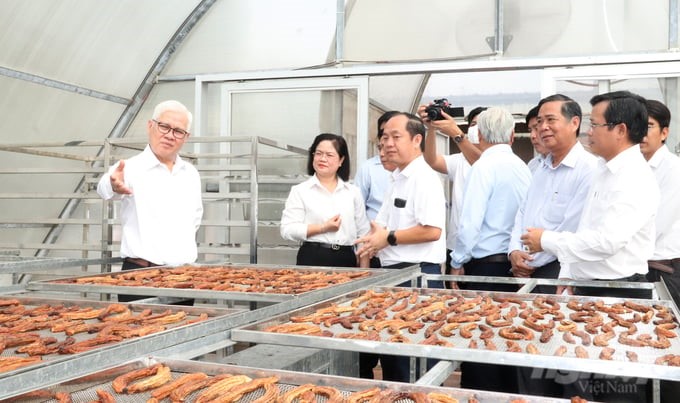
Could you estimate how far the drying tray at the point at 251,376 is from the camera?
1172 mm

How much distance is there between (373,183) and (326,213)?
821 millimetres

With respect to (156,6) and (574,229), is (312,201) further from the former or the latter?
(156,6)

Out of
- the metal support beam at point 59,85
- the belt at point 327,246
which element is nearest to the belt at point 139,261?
the belt at point 327,246

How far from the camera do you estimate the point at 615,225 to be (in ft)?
7.80

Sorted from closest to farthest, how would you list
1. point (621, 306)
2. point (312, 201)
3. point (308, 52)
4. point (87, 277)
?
1. point (621, 306)
2. point (87, 277)
3. point (312, 201)
4. point (308, 52)

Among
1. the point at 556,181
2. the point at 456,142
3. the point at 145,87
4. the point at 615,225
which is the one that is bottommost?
the point at 615,225

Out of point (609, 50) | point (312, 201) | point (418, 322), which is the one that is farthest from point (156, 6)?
point (418, 322)

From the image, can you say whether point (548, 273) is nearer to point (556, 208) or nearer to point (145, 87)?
point (556, 208)

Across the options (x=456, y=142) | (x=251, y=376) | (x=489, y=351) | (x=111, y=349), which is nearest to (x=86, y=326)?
(x=111, y=349)

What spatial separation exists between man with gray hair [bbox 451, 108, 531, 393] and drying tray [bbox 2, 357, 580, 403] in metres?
2.26

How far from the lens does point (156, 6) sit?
6543 millimetres

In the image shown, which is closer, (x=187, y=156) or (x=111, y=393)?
(x=111, y=393)

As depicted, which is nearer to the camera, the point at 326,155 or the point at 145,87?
the point at 326,155

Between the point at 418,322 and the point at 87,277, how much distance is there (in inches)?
56.9
